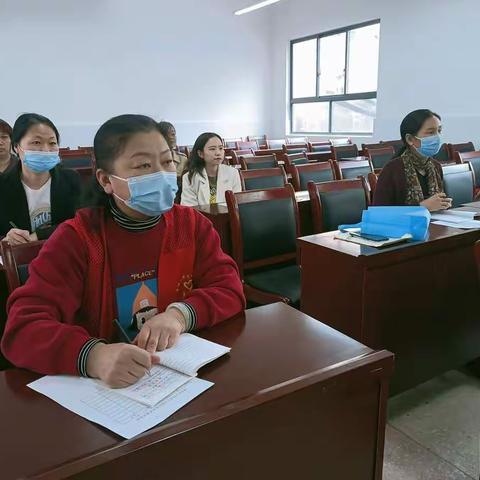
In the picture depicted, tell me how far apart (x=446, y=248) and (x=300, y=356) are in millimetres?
1123

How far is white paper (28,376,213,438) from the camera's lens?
70 centimetres

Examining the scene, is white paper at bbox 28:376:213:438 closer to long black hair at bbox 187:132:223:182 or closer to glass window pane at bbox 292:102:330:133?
long black hair at bbox 187:132:223:182

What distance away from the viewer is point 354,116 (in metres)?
7.74

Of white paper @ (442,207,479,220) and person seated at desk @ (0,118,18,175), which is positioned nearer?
white paper @ (442,207,479,220)

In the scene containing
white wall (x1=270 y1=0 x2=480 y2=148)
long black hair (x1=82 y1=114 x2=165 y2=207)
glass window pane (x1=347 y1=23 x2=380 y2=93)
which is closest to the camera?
long black hair (x1=82 y1=114 x2=165 y2=207)

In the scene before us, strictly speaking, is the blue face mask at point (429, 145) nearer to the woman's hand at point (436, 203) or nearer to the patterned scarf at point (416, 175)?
the patterned scarf at point (416, 175)

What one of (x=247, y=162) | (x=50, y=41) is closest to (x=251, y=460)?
(x=247, y=162)

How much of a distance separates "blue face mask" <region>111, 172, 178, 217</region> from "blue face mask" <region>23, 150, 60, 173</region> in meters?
1.17

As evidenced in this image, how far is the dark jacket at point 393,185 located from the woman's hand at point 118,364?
5.95 feet

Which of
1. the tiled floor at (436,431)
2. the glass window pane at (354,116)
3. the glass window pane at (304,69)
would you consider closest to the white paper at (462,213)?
the tiled floor at (436,431)

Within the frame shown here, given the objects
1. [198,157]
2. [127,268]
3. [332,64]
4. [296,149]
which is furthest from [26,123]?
[332,64]

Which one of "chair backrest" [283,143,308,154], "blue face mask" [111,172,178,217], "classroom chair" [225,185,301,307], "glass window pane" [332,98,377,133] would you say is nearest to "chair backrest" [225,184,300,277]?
"classroom chair" [225,185,301,307]

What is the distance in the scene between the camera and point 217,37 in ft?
28.7

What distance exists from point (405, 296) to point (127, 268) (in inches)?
42.0
